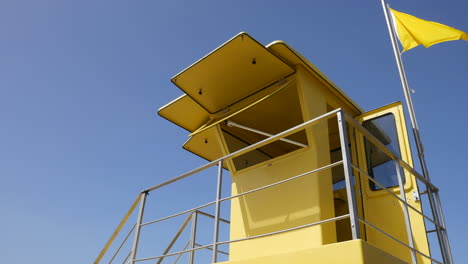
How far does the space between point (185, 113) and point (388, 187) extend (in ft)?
10.9

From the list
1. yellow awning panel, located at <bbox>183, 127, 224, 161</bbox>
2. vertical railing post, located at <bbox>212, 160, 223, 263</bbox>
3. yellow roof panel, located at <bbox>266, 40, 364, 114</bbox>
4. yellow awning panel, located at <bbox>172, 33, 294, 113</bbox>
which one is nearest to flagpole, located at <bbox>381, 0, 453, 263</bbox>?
yellow roof panel, located at <bbox>266, 40, 364, 114</bbox>

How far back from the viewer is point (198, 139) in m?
6.80

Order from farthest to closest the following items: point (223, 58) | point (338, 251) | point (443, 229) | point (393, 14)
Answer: point (393, 14)
point (223, 58)
point (443, 229)
point (338, 251)

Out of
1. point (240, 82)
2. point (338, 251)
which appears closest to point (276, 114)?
point (240, 82)

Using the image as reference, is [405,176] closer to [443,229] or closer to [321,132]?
[443,229]

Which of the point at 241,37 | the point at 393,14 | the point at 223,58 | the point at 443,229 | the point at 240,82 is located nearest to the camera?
the point at 443,229

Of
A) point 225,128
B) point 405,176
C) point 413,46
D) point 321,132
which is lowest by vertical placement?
point 405,176

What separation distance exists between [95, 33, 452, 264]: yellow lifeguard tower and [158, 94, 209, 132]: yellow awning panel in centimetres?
9

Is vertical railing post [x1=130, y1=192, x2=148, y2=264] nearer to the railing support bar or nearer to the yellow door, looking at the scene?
the railing support bar

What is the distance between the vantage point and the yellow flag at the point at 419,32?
599cm

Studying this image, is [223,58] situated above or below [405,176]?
above

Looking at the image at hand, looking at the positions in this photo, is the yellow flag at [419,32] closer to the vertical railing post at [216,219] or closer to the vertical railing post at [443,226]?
the vertical railing post at [443,226]

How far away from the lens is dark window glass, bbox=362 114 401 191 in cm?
513

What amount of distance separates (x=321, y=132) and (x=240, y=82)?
4.48 ft
